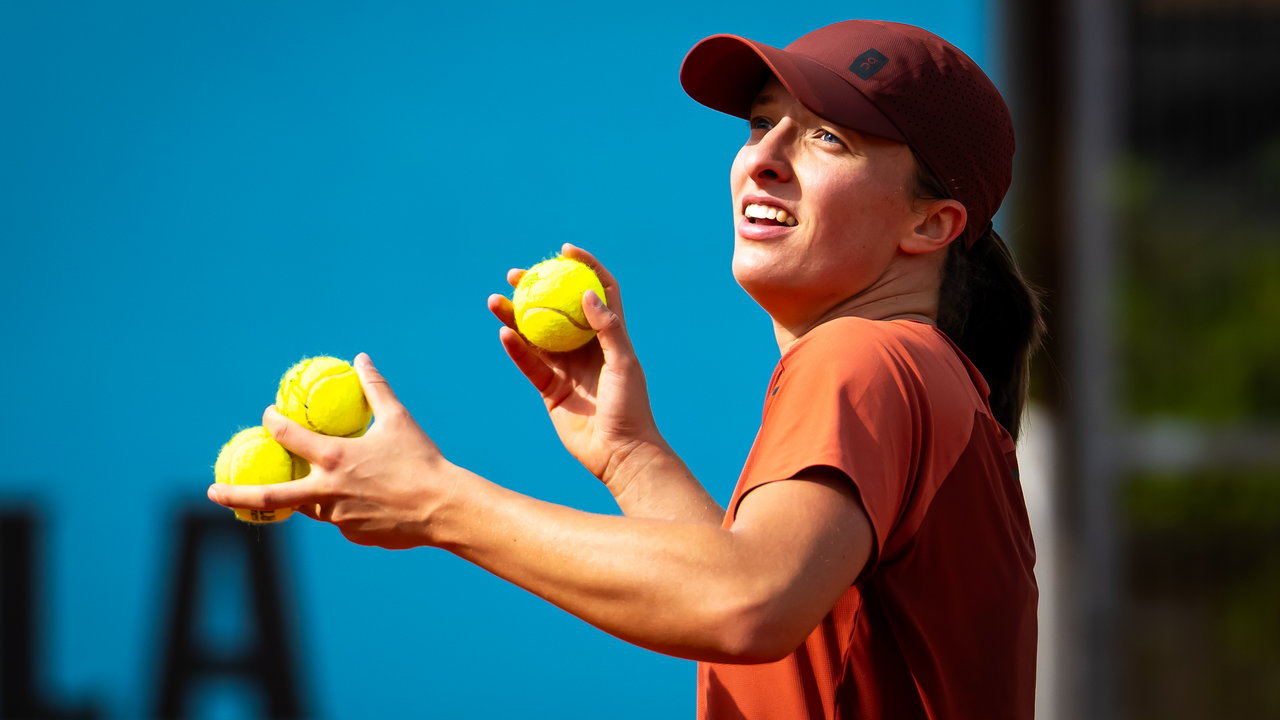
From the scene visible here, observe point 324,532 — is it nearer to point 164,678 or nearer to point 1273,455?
point 164,678

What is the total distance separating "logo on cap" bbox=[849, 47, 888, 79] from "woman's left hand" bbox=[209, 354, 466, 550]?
760mm

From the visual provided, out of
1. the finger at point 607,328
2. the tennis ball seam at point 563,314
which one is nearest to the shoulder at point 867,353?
the finger at point 607,328

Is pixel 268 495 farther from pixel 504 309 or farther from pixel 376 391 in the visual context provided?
pixel 504 309

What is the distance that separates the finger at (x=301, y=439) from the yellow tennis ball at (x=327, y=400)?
0.16 metres

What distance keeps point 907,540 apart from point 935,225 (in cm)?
55

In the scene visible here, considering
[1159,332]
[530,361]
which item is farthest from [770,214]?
[1159,332]

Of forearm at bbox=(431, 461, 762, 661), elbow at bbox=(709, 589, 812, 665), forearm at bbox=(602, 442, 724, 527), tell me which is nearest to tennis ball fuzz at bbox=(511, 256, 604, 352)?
forearm at bbox=(602, 442, 724, 527)

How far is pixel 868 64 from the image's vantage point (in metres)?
1.83

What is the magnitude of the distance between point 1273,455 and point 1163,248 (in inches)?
45.8

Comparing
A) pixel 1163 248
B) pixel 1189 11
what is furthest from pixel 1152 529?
pixel 1189 11

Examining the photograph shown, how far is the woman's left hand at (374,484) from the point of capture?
1.65 meters

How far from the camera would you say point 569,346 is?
2.16 meters

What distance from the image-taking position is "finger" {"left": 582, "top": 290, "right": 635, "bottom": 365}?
6.53ft

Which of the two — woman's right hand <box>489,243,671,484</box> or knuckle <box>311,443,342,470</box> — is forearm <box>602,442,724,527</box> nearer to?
woman's right hand <box>489,243,671,484</box>
